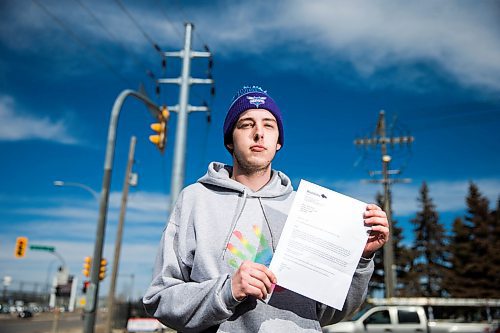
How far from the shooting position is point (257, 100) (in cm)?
206

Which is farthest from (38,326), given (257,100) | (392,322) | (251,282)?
(251,282)

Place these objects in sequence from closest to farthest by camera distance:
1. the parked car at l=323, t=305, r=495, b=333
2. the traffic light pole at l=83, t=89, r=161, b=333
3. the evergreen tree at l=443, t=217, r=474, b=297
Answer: the traffic light pole at l=83, t=89, r=161, b=333, the parked car at l=323, t=305, r=495, b=333, the evergreen tree at l=443, t=217, r=474, b=297

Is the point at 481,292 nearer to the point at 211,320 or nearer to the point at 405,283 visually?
the point at 405,283

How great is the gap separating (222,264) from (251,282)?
0.93ft

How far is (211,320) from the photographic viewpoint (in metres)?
1.55

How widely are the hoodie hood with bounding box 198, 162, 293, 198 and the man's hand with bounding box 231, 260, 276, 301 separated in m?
0.50

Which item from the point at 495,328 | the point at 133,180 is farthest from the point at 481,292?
the point at 133,180

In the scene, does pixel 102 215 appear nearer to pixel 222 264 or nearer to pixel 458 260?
pixel 222 264

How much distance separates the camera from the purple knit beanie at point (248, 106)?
2.05 meters

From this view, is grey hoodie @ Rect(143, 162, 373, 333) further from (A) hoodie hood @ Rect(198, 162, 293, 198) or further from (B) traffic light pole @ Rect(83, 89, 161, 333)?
(B) traffic light pole @ Rect(83, 89, 161, 333)

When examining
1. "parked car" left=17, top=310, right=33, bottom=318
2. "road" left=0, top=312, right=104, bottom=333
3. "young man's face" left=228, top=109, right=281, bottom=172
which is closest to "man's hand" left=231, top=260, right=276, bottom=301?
"young man's face" left=228, top=109, right=281, bottom=172

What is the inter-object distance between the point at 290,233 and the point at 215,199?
0.45m

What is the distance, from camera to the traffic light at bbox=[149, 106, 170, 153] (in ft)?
33.8

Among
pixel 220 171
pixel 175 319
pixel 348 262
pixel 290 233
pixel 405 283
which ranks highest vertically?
pixel 220 171
